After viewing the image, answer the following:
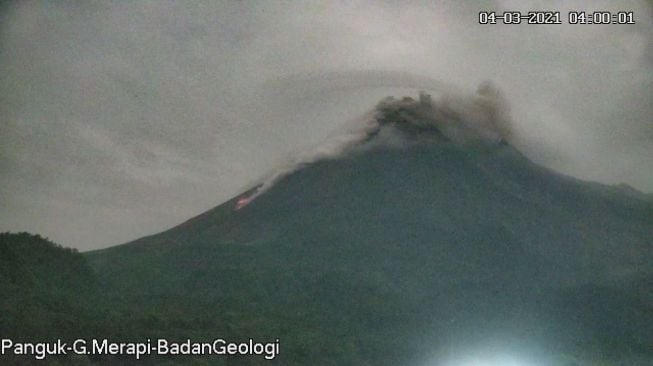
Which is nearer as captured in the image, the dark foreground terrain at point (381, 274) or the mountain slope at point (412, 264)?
the dark foreground terrain at point (381, 274)

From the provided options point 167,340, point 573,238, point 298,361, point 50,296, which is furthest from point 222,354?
point 573,238

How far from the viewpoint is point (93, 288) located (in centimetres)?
1995

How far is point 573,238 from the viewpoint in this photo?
1133 inches

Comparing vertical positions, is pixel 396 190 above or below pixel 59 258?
above

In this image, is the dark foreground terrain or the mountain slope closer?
the dark foreground terrain

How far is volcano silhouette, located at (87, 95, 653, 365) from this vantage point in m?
18.8

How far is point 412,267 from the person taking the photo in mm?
24781

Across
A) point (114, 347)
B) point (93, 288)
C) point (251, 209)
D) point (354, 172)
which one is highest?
point (354, 172)

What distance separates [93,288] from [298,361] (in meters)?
7.57

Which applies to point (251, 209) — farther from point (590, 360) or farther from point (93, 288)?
point (590, 360)

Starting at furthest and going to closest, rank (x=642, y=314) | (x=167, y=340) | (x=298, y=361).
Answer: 1. (x=642, y=314)
2. (x=298, y=361)
3. (x=167, y=340)

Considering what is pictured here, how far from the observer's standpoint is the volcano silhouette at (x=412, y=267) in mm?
18797

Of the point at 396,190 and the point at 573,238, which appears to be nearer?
the point at 573,238

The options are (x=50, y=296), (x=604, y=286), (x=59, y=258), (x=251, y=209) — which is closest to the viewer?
(x=50, y=296)
